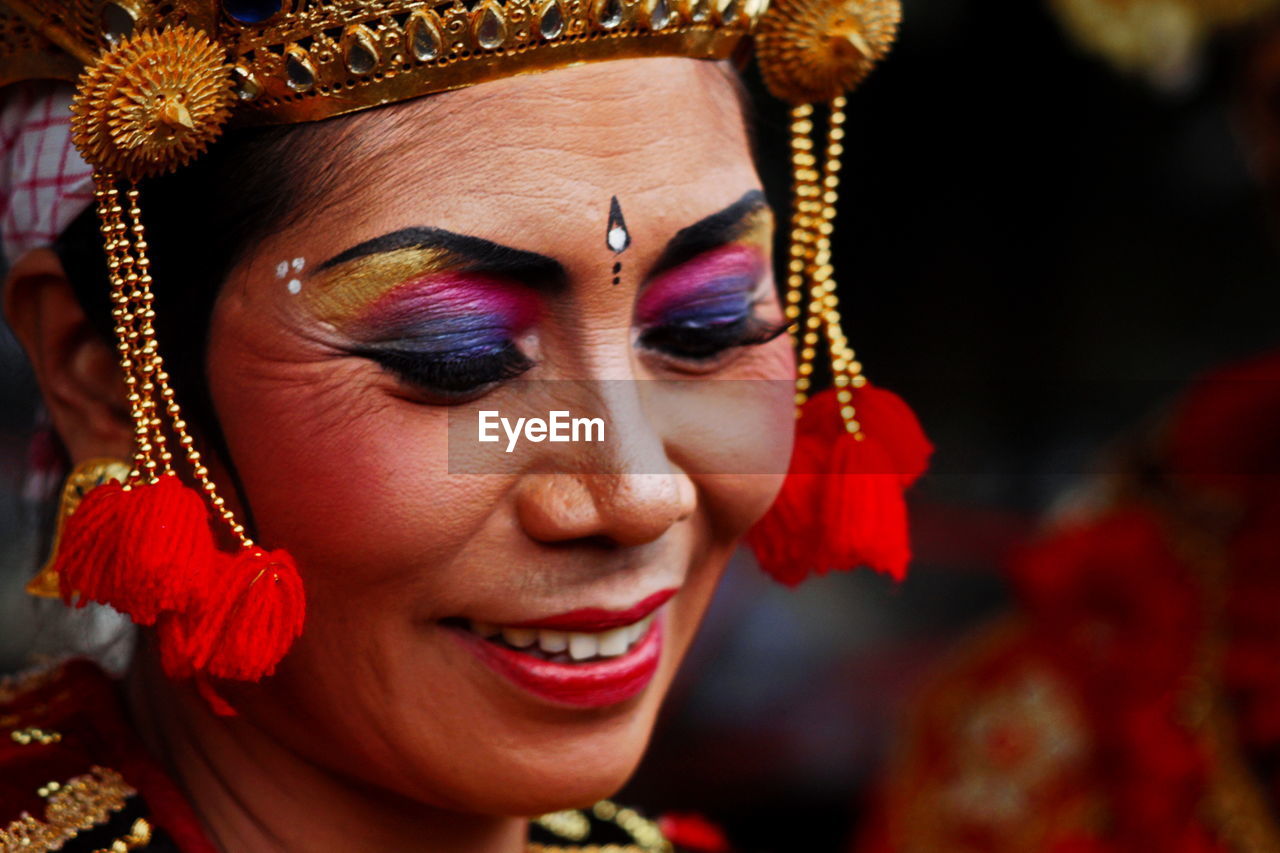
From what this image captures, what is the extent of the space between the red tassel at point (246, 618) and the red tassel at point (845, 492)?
0.50 m

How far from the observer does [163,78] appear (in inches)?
44.8

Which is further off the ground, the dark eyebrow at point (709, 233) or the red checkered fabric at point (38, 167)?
the red checkered fabric at point (38, 167)

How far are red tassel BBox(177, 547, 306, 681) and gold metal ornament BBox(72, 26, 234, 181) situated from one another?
311 mm

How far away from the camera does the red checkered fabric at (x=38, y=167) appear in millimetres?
1271

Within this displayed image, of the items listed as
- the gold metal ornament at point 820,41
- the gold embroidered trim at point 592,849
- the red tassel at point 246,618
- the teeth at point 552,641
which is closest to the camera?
the red tassel at point 246,618

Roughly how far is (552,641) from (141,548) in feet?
1.09

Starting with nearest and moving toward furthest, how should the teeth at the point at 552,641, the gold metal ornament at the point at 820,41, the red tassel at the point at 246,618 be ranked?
the red tassel at the point at 246,618 → the teeth at the point at 552,641 → the gold metal ornament at the point at 820,41

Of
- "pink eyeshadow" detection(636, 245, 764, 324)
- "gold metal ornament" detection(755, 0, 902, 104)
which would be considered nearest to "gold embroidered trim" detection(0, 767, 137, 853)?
"pink eyeshadow" detection(636, 245, 764, 324)

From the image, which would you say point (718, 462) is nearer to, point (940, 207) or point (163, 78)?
point (163, 78)

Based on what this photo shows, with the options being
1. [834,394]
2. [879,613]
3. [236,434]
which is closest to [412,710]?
[236,434]

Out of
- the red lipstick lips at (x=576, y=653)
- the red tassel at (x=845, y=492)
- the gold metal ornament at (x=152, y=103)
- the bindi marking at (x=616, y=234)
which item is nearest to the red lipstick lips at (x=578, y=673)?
the red lipstick lips at (x=576, y=653)

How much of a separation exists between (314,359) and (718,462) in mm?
353

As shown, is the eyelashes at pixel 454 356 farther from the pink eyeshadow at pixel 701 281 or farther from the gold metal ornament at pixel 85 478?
the gold metal ornament at pixel 85 478

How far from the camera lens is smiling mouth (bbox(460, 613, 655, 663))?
123cm
